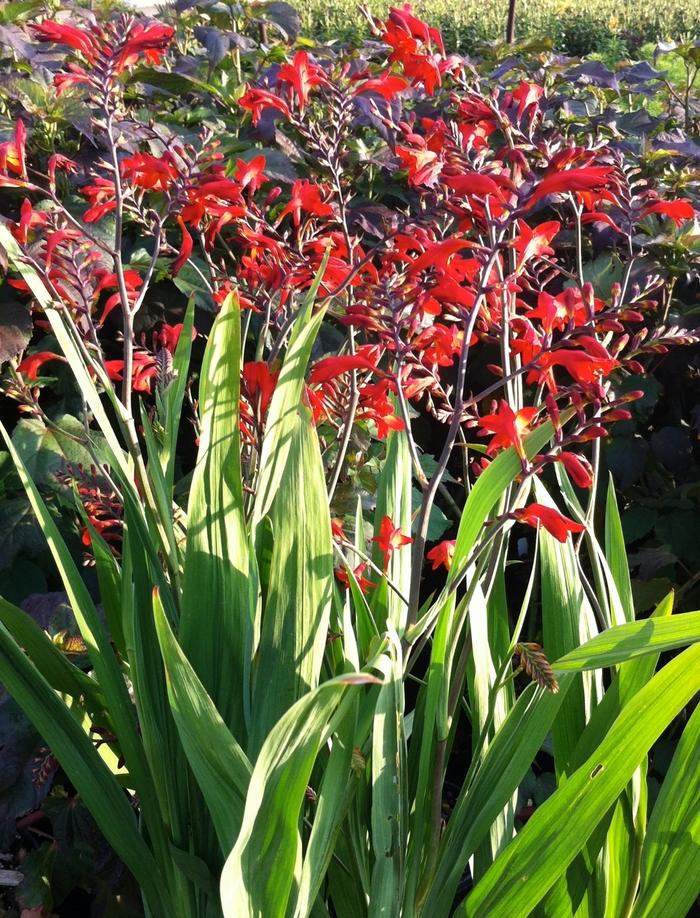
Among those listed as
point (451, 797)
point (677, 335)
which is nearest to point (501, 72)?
point (677, 335)

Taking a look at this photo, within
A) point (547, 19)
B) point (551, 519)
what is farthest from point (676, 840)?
point (547, 19)

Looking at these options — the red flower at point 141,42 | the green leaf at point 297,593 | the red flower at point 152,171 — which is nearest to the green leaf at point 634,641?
the green leaf at point 297,593

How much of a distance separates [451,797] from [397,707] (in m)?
0.72

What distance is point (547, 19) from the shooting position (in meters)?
17.3

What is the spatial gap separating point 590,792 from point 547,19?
61.6 feet

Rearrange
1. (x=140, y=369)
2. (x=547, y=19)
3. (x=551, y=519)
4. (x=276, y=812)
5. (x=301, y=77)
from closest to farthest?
(x=276, y=812) < (x=551, y=519) < (x=301, y=77) < (x=140, y=369) < (x=547, y=19)

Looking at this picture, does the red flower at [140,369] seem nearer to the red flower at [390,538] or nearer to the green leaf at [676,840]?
the red flower at [390,538]

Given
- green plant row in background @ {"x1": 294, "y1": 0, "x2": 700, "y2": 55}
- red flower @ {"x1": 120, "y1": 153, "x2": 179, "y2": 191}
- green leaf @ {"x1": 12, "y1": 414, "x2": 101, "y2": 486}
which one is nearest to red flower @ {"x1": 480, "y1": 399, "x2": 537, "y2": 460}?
red flower @ {"x1": 120, "y1": 153, "x2": 179, "y2": 191}

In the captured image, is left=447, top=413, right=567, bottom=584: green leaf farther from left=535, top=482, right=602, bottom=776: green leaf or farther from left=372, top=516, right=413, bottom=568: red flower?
left=535, top=482, right=602, bottom=776: green leaf

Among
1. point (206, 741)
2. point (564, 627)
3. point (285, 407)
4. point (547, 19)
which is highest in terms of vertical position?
point (285, 407)

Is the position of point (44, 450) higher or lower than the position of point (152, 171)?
lower

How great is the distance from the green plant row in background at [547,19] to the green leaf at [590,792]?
14.7m

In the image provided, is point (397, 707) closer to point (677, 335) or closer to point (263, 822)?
point (263, 822)

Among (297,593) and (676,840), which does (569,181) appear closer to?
(297,593)
